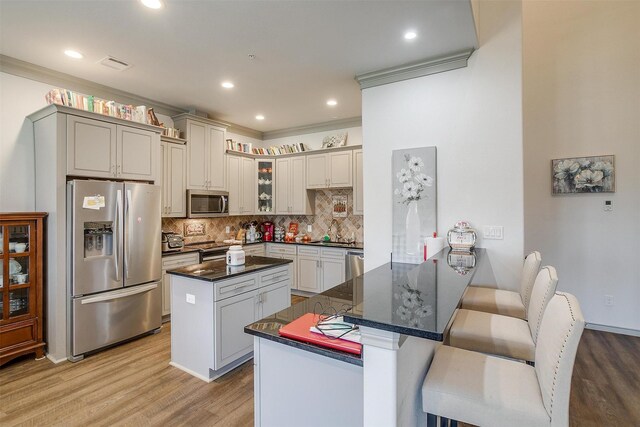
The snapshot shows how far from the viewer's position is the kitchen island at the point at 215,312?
2.53 meters

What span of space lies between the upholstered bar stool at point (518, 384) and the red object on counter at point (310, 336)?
1.15 ft

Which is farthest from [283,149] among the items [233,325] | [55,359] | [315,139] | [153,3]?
[55,359]

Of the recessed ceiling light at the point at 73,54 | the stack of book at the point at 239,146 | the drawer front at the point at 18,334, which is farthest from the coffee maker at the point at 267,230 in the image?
the recessed ceiling light at the point at 73,54

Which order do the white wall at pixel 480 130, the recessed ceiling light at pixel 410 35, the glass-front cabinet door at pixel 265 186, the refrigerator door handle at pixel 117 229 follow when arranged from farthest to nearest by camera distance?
the glass-front cabinet door at pixel 265 186
the refrigerator door handle at pixel 117 229
the white wall at pixel 480 130
the recessed ceiling light at pixel 410 35

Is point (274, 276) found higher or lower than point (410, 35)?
lower

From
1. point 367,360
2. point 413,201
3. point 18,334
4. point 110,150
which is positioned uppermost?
point 110,150

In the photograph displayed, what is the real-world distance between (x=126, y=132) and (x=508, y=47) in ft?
12.8

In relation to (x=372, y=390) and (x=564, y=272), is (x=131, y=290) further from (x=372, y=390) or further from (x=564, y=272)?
(x=564, y=272)

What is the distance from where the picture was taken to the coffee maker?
5676 millimetres

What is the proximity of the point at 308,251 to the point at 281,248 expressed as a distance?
54 centimetres

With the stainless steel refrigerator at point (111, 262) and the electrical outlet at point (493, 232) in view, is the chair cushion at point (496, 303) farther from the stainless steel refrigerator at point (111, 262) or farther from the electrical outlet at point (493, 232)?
the stainless steel refrigerator at point (111, 262)

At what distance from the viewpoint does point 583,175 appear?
358 centimetres

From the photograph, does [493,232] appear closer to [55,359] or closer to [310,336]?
[310,336]

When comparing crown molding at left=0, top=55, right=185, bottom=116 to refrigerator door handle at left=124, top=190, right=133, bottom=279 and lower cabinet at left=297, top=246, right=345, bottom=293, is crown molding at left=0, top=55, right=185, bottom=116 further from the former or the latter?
lower cabinet at left=297, top=246, right=345, bottom=293
